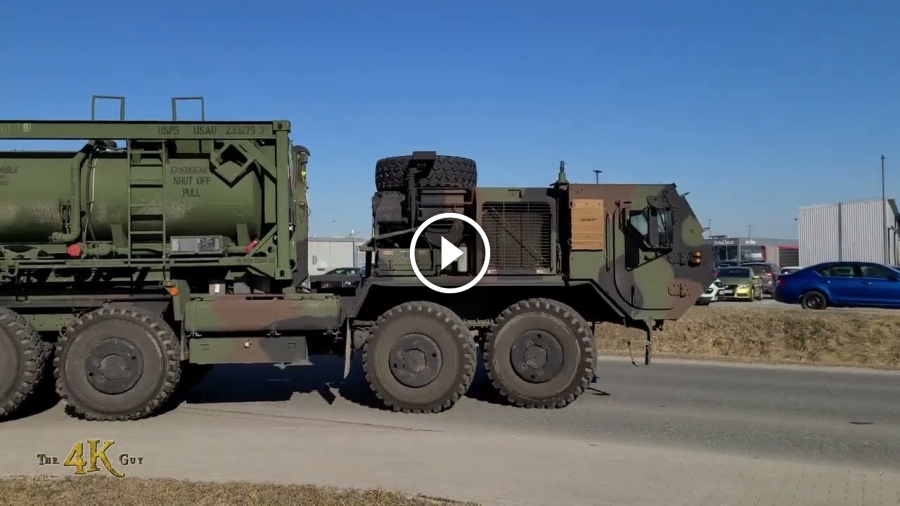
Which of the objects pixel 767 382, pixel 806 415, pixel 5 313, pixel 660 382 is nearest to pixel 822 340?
pixel 767 382

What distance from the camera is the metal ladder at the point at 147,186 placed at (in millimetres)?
8617

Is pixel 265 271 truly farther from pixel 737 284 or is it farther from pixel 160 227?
pixel 737 284

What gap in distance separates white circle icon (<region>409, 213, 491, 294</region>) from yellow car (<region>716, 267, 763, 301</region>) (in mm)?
17975

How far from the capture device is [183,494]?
5.32 metres

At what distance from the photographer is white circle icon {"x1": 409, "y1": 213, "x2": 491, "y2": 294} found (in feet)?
29.6

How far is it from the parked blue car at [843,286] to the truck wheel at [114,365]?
55.7 feet

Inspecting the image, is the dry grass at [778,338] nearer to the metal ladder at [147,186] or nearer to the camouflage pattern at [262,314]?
the camouflage pattern at [262,314]

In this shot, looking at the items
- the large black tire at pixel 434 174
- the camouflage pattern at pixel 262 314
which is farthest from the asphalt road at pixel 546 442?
the large black tire at pixel 434 174

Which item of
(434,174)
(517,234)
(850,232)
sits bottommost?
(517,234)

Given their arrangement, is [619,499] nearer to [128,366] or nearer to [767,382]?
[128,366]

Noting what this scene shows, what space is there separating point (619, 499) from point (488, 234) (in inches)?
175

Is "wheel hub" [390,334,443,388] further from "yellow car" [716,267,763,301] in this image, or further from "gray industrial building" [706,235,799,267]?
"gray industrial building" [706,235,799,267]
